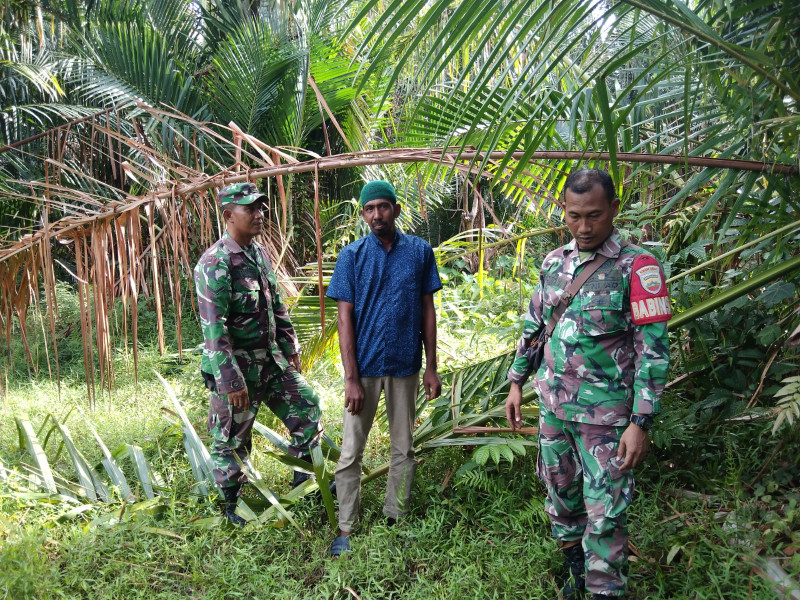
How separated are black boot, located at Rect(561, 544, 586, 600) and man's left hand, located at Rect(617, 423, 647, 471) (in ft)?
1.66

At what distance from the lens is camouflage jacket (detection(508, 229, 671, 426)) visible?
1930 mm

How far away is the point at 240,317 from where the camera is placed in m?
3.07

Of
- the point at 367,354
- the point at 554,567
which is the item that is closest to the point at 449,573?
the point at 554,567

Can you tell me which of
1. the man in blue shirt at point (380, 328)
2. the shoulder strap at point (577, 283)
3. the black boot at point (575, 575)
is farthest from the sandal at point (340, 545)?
the shoulder strap at point (577, 283)

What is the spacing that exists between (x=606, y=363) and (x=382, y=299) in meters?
1.02

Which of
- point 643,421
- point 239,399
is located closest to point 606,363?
point 643,421

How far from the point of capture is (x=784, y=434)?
271 cm

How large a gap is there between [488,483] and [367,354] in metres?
0.88

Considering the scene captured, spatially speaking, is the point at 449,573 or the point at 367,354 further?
the point at 367,354

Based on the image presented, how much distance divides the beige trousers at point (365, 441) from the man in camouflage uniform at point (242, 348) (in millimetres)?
524

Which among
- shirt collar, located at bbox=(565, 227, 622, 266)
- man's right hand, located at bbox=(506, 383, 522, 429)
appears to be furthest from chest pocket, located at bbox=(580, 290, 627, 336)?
man's right hand, located at bbox=(506, 383, 522, 429)

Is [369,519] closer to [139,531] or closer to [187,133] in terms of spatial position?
[139,531]

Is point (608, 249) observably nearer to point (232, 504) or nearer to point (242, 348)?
point (242, 348)

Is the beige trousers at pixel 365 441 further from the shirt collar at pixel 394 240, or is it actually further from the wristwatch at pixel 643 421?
the wristwatch at pixel 643 421
